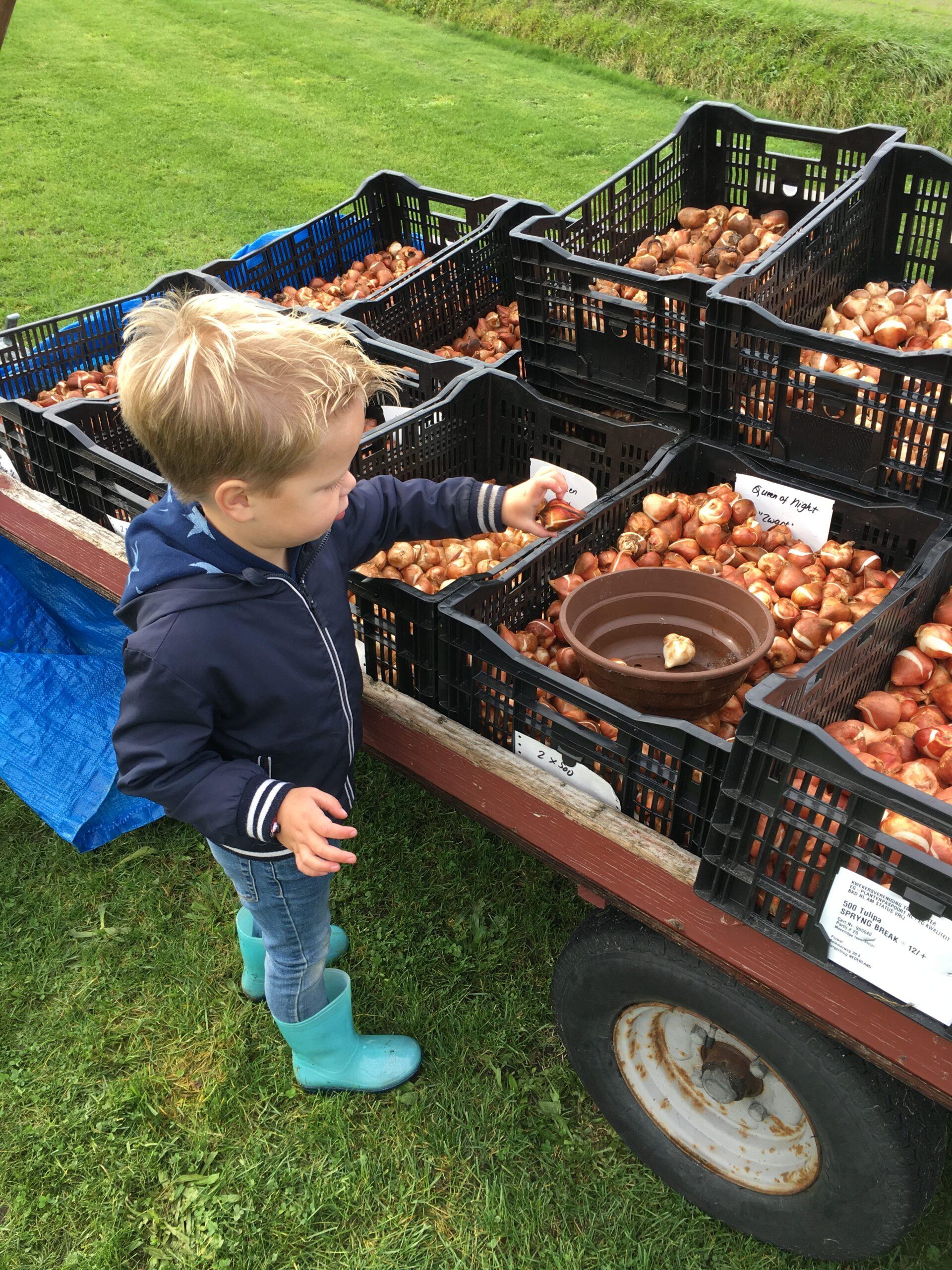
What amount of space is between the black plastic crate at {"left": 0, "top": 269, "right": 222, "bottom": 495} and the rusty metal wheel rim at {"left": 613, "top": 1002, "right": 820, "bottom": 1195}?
90.5 inches

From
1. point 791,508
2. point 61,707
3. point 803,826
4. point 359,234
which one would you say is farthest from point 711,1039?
point 359,234

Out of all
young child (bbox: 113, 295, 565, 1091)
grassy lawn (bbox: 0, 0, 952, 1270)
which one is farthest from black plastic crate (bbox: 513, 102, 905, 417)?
grassy lawn (bbox: 0, 0, 952, 1270)

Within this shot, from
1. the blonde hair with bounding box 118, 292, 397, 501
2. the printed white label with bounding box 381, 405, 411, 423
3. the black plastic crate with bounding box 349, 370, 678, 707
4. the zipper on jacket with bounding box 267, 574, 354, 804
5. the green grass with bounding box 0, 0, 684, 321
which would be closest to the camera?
the blonde hair with bounding box 118, 292, 397, 501

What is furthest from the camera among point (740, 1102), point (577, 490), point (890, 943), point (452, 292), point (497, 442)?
point (452, 292)

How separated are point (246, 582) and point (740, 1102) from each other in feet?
4.74

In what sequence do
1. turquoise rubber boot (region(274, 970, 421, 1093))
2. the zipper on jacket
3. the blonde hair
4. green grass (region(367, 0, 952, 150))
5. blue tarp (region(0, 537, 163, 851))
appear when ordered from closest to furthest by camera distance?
1. the blonde hair
2. the zipper on jacket
3. turquoise rubber boot (region(274, 970, 421, 1093))
4. blue tarp (region(0, 537, 163, 851))
5. green grass (region(367, 0, 952, 150))

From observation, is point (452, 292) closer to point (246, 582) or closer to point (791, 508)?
point (791, 508)

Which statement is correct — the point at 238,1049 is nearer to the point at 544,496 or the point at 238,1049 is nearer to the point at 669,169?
the point at 544,496

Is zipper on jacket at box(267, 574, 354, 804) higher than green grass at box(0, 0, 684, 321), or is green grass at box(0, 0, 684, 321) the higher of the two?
zipper on jacket at box(267, 574, 354, 804)

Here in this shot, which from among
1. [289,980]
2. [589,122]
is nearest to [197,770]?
[289,980]

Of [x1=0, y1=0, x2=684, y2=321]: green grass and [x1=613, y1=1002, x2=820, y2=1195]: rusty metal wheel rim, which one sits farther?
[x1=0, y1=0, x2=684, y2=321]: green grass

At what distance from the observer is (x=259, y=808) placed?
1.64m

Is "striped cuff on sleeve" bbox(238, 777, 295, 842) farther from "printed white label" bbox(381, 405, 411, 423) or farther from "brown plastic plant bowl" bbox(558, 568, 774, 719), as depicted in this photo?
"printed white label" bbox(381, 405, 411, 423)

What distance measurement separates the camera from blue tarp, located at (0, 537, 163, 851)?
3.10 meters
